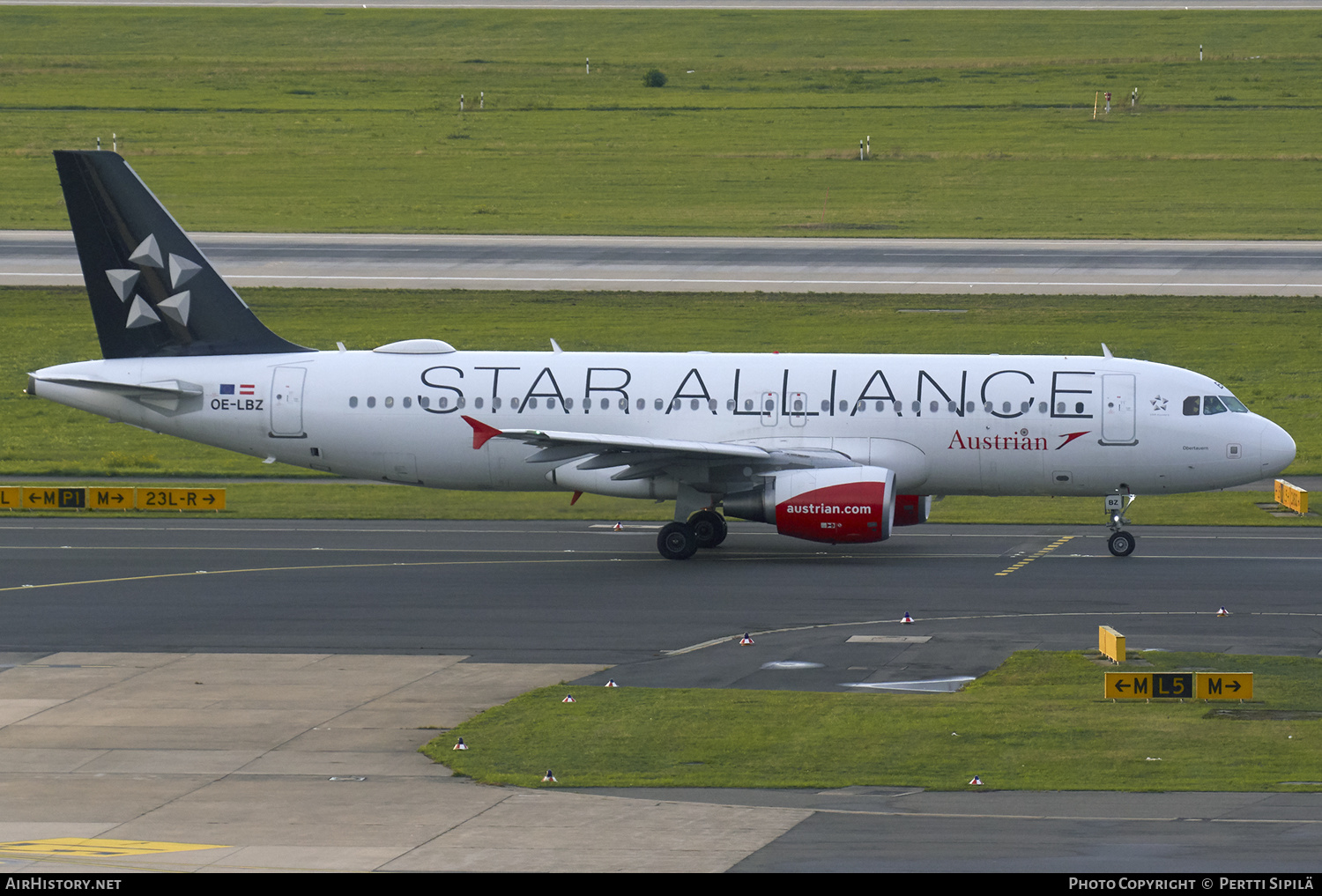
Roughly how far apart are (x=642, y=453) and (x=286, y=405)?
8.71m

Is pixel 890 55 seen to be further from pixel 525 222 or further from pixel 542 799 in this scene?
pixel 542 799

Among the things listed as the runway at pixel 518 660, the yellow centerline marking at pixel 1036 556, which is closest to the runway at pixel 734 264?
the runway at pixel 518 660

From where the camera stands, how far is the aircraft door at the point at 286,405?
40156mm

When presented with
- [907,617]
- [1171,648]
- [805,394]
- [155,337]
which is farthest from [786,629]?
[155,337]

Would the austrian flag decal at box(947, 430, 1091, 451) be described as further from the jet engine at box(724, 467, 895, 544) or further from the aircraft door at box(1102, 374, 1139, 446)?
the jet engine at box(724, 467, 895, 544)

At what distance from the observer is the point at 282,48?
132500 millimetres

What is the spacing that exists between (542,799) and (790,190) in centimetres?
7069

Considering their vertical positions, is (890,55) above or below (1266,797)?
above

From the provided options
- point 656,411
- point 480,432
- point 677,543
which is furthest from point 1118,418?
point 480,432

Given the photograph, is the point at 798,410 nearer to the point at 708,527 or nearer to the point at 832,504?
the point at 832,504

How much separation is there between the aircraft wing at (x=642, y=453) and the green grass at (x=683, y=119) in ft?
145

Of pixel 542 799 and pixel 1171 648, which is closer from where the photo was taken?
pixel 542 799

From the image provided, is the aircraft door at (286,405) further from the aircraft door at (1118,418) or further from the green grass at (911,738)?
the aircraft door at (1118,418)
